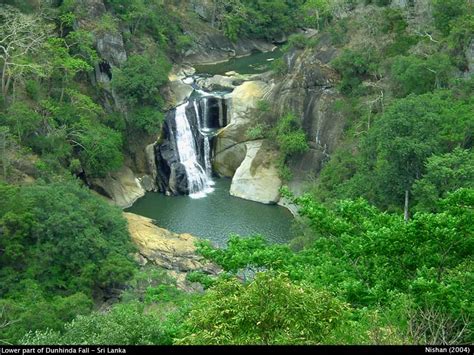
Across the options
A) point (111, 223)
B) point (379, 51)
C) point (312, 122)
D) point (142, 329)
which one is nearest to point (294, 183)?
point (312, 122)

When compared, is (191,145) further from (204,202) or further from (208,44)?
(208,44)

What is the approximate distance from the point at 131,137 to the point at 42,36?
867cm

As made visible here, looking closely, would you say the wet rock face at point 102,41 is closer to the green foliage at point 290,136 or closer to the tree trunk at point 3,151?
the green foliage at point 290,136

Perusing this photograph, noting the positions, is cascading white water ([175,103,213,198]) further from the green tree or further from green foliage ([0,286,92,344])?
green foliage ([0,286,92,344])

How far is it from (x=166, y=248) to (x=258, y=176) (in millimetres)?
9937

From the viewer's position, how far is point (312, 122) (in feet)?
126

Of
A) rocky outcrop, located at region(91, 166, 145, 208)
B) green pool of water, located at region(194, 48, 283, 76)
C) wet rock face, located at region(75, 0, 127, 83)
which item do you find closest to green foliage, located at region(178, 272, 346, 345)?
rocky outcrop, located at region(91, 166, 145, 208)

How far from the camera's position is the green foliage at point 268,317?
9133 mm

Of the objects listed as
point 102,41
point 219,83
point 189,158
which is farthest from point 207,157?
point 102,41

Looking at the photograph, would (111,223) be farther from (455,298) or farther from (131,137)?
(455,298)

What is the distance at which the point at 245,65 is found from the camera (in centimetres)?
5422

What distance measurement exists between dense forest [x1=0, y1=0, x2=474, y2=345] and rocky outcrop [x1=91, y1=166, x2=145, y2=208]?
0.85 metres

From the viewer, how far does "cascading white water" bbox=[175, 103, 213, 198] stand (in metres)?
38.0

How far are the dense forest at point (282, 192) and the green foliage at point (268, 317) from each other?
2 cm
